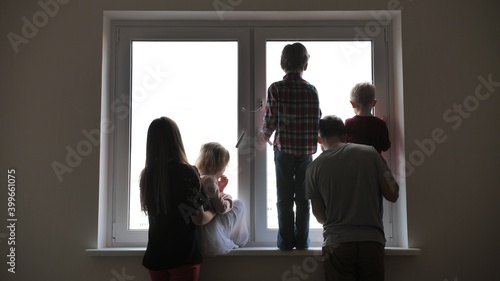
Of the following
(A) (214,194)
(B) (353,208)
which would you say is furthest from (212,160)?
(B) (353,208)

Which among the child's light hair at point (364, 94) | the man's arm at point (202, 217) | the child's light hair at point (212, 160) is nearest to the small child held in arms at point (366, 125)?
the child's light hair at point (364, 94)

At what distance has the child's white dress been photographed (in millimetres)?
2240

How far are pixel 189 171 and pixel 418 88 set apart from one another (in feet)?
4.21

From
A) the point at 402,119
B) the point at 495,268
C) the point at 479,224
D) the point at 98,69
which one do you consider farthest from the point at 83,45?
the point at 495,268

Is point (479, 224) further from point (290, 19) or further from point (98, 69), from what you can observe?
point (98, 69)

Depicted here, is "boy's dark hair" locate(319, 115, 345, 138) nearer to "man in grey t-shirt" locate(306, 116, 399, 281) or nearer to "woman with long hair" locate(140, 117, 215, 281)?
"man in grey t-shirt" locate(306, 116, 399, 281)

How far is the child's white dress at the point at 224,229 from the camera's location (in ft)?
7.35

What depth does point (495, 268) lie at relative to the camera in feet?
7.85

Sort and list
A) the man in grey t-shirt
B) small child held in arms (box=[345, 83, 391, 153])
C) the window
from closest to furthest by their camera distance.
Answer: the man in grey t-shirt → small child held in arms (box=[345, 83, 391, 153]) → the window

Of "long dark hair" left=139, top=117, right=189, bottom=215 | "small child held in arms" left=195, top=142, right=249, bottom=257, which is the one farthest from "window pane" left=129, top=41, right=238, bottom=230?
"long dark hair" left=139, top=117, right=189, bottom=215

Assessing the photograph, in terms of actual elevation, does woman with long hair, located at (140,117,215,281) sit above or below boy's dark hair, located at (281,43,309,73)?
below

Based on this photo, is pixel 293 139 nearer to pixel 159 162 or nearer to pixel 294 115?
pixel 294 115

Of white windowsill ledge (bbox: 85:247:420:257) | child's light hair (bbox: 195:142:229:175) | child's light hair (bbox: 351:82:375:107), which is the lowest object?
white windowsill ledge (bbox: 85:247:420:257)

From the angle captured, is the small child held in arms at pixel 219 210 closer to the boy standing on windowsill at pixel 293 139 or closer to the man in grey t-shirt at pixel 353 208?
the boy standing on windowsill at pixel 293 139
